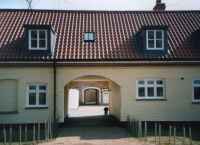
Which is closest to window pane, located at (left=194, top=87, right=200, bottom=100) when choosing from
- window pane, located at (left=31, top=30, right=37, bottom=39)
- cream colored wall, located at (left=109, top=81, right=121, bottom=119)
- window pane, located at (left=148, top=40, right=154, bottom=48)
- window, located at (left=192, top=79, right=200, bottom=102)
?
window, located at (left=192, top=79, right=200, bottom=102)

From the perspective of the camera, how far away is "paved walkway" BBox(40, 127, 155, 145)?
1870 cm

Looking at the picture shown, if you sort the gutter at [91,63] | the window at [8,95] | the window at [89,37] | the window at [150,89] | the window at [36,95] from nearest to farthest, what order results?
the gutter at [91,63] < the window at [8,95] < the window at [36,95] < the window at [150,89] < the window at [89,37]

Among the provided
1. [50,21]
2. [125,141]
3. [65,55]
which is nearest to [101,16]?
[50,21]

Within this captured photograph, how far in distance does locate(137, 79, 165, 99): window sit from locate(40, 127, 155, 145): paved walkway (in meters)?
2.55

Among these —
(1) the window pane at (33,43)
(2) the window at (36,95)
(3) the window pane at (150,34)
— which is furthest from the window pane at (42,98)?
(3) the window pane at (150,34)

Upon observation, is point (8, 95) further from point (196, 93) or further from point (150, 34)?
point (196, 93)

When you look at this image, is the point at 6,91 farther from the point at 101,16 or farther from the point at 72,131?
the point at 101,16

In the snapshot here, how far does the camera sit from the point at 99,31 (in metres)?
27.1

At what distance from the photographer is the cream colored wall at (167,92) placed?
80.4ft

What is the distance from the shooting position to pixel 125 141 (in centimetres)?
1897

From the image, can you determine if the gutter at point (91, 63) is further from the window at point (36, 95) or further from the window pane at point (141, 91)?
the window pane at point (141, 91)

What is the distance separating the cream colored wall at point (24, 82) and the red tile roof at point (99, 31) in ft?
2.52

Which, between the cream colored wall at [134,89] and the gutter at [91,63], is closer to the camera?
the gutter at [91,63]

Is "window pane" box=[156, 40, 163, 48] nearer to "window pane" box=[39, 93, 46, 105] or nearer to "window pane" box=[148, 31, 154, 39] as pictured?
"window pane" box=[148, 31, 154, 39]
